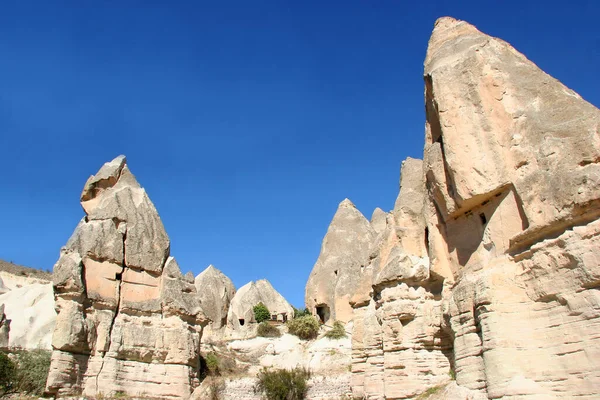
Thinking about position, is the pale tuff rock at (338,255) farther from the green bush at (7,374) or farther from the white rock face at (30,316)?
the green bush at (7,374)

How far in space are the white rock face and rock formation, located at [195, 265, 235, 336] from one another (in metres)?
8.12

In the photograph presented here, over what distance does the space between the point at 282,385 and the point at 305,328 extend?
22.0ft

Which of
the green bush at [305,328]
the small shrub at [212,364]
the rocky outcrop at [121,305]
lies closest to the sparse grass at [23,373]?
the rocky outcrop at [121,305]

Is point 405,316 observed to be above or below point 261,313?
below

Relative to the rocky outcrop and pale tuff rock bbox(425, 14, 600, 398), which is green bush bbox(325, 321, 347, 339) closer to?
the rocky outcrop

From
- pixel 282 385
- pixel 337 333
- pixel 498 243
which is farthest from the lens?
pixel 337 333

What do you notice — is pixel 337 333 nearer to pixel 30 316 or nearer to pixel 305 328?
pixel 305 328

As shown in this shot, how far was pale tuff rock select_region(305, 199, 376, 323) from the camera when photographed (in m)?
28.5

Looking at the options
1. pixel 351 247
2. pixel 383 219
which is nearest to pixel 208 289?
pixel 351 247

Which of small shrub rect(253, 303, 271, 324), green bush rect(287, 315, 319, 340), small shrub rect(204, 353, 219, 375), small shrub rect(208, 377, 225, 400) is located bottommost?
small shrub rect(208, 377, 225, 400)

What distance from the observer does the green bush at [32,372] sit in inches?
702

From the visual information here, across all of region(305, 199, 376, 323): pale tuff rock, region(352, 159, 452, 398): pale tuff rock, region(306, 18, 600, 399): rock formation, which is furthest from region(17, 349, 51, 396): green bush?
region(305, 199, 376, 323): pale tuff rock

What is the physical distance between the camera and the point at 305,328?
25703 mm

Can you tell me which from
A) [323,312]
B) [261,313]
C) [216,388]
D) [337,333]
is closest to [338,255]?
[323,312]
